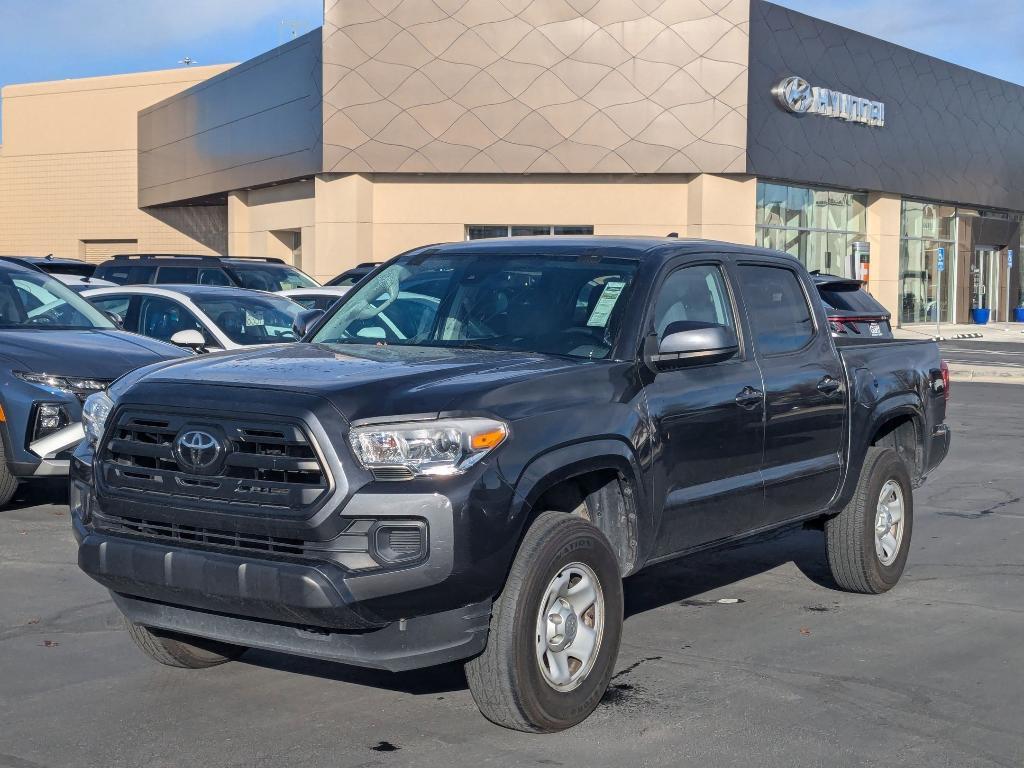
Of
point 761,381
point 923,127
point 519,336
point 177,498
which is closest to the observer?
point 177,498

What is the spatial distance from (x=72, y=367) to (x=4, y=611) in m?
2.56

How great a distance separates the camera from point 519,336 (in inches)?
228

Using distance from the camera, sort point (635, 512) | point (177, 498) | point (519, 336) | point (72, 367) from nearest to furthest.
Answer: point (177, 498)
point (635, 512)
point (519, 336)
point (72, 367)

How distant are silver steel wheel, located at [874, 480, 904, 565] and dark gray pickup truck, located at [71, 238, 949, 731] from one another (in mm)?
1093

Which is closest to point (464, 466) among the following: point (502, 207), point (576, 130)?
point (576, 130)

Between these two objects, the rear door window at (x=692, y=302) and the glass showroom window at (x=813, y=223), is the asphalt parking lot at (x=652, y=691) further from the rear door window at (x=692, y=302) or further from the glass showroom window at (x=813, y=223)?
the glass showroom window at (x=813, y=223)

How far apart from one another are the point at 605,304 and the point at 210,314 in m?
7.42

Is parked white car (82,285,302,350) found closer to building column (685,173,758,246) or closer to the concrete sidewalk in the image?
building column (685,173,758,246)

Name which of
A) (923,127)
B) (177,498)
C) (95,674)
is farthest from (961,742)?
(923,127)

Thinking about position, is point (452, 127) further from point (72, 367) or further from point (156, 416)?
point (156, 416)

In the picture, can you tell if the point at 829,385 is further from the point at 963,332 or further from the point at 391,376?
the point at 963,332

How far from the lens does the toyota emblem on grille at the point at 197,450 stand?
4.68 m

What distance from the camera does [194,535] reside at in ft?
15.6

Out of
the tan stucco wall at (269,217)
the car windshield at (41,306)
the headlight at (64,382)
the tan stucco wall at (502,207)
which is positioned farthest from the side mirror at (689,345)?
the tan stucco wall at (269,217)
